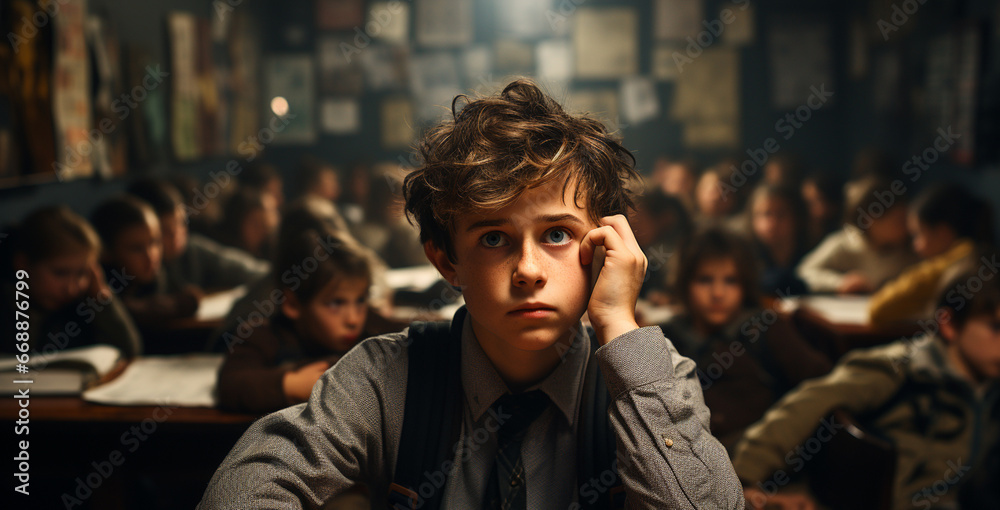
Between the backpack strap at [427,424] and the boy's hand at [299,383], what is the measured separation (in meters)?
0.59

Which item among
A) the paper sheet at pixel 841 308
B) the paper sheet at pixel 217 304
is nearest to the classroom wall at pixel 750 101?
the paper sheet at pixel 217 304

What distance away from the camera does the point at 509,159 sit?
2.79ft

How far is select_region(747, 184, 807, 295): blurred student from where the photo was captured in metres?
3.33

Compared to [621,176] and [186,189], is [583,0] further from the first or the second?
[621,176]

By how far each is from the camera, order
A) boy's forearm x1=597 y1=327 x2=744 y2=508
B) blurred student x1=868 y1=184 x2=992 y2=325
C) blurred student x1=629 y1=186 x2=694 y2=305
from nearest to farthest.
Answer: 1. boy's forearm x1=597 y1=327 x2=744 y2=508
2. blurred student x1=868 y1=184 x2=992 y2=325
3. blurred student x1=629 y1=186 x2=694 y2=305

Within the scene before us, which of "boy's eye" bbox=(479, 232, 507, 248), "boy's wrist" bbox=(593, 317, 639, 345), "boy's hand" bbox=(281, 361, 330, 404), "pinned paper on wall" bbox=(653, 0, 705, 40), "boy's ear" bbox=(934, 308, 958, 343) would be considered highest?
"pinned paper on wall" bbox=(653, 0, 705, 40)

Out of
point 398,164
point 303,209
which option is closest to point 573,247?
point 303,209

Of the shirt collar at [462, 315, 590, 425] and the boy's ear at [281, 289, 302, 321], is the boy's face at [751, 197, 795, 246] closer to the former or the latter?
the boy's ear at [281, 289, 302, 321]

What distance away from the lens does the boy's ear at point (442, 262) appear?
0.93 metres

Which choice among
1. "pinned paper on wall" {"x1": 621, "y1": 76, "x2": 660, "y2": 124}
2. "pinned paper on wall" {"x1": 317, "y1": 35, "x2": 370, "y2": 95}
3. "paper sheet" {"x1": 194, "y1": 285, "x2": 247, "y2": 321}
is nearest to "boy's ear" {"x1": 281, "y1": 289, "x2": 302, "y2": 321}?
"paper sheet" {"x1": 194, "y1": 285, "x2": 247, "y2": 321}

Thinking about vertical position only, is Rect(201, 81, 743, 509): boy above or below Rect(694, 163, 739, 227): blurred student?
above

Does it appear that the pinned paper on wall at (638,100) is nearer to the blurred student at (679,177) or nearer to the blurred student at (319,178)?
the blurred student at (679,177)

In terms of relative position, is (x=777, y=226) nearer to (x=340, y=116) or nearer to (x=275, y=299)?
(x=340, y=116)

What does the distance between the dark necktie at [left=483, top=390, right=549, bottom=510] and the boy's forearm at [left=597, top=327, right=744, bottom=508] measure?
14 centimetres
